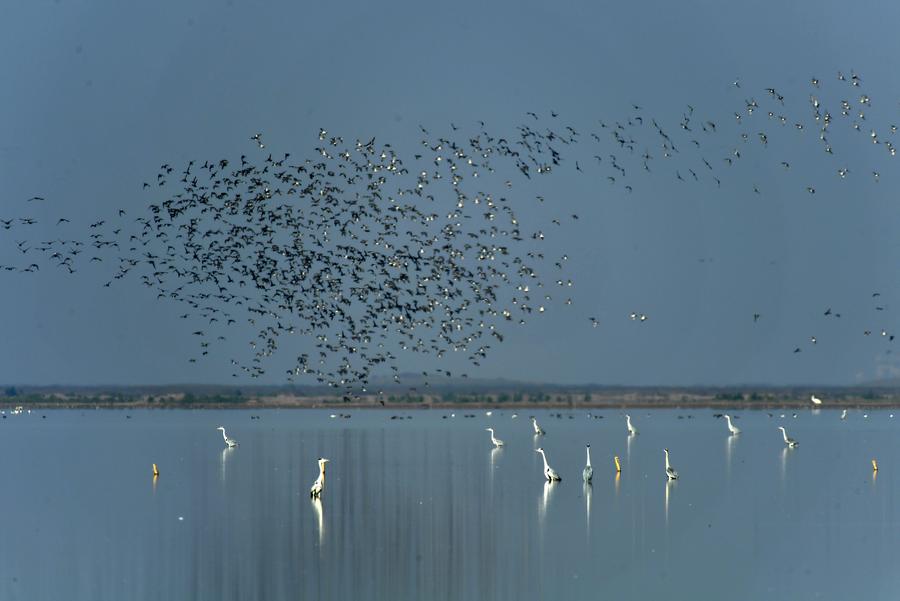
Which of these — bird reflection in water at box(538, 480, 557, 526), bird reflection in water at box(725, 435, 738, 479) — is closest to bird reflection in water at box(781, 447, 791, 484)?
bird reflection in water at box(725, 435, 738, 479)

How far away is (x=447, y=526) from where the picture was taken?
5553 centimetres

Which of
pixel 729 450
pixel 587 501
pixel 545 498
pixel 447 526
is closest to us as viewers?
pixel 447 526

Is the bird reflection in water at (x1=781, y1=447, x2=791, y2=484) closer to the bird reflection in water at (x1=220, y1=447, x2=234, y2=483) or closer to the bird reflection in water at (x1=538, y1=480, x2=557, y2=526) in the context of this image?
the bird reflection in water at (x1=538, y1=480, x2=557, y2=526)

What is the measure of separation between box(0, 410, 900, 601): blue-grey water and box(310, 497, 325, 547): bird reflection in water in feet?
0.65

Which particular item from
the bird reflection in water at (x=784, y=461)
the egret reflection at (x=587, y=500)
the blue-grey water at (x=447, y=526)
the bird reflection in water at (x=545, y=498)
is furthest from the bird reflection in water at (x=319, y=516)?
the bird reflection in water at (x=784, y=461)

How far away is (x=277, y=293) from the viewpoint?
57.7m

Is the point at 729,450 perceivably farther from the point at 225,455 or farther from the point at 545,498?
the point at 545,498

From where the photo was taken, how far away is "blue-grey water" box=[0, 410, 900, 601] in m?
43.6

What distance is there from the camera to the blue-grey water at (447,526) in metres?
43.6

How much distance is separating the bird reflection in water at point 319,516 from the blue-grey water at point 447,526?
0.20 m

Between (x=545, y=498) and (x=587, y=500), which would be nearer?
(x=587, y=500)

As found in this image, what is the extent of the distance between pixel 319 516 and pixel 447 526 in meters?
4.99

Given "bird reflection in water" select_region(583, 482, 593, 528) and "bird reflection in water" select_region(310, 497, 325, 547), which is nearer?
"bird reflection in water" select_region(310, 497, 325, 547)

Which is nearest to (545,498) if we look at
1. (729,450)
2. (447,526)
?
(447,526)
